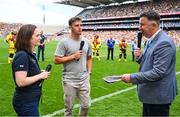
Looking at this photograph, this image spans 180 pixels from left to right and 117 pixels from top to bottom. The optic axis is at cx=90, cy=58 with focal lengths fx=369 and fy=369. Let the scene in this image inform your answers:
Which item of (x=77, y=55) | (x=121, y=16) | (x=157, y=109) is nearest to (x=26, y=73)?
(x=157, y=109)

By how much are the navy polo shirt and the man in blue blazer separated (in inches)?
39.7

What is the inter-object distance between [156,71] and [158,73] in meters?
0.03

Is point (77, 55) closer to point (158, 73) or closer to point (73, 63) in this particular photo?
point (73, 63)

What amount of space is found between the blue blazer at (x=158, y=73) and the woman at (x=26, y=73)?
1.11 m

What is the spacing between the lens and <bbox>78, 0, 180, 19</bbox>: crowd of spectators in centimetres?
6838

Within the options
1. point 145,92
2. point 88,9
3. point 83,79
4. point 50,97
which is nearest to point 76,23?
point 83,79

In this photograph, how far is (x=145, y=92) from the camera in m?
4.32

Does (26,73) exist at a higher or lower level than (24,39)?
lower

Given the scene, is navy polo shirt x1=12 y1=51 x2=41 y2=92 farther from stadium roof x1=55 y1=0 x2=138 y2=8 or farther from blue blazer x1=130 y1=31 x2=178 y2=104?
stadium roof x1=55 y1=0 x2=138 y2=8

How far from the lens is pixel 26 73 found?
12.8 ft

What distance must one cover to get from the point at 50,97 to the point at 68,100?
332 centimetres

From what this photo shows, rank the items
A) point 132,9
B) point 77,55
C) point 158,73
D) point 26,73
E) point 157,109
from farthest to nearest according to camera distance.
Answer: point 132,9
point 77,55
point 157,109
point 158,73
point 26,73

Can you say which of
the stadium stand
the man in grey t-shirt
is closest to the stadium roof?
the stadium stand

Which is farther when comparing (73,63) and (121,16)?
(121,16)
